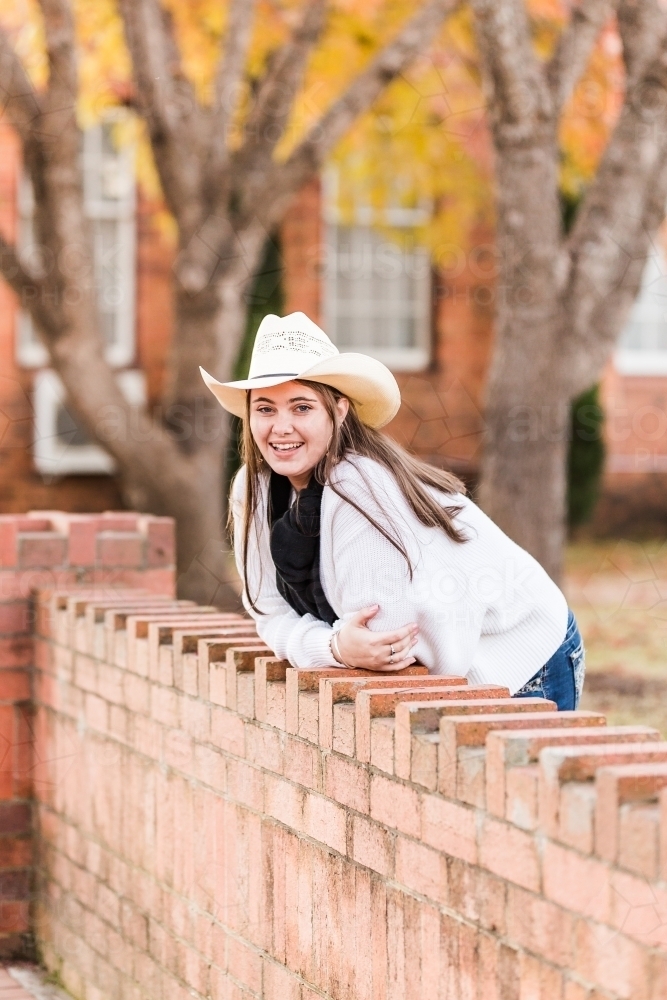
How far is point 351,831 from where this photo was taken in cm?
278

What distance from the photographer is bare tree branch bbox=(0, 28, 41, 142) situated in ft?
26.8

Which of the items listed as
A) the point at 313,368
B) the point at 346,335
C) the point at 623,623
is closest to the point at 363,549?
the point at 313,368

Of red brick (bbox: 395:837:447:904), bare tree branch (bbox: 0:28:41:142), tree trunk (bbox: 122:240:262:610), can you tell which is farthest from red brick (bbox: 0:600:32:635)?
bare tree branch (bbox: 0:28:41:142)

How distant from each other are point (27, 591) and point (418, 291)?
12.5m

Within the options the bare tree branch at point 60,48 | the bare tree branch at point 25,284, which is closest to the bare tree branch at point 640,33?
the bare tree branch at point 60,48

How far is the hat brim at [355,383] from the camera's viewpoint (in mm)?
3234

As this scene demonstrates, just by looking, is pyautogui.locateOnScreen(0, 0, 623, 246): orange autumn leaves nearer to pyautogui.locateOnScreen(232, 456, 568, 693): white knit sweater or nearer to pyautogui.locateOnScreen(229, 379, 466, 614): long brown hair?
pyautogui.locateOnScreen(229, 379, 466, 614): long brown hair

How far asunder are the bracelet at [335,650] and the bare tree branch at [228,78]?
6.02 metres

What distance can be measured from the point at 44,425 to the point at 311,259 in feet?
11.8

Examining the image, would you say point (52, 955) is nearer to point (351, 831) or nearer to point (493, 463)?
point (351, 831)

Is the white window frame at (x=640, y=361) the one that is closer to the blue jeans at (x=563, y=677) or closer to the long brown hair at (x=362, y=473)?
the blue jeans at (x=563, y=677)

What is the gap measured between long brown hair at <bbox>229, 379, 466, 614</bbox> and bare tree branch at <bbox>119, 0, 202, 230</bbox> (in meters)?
5.38

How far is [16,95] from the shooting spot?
26.8ft

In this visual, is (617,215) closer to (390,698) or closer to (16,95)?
(16,95)
